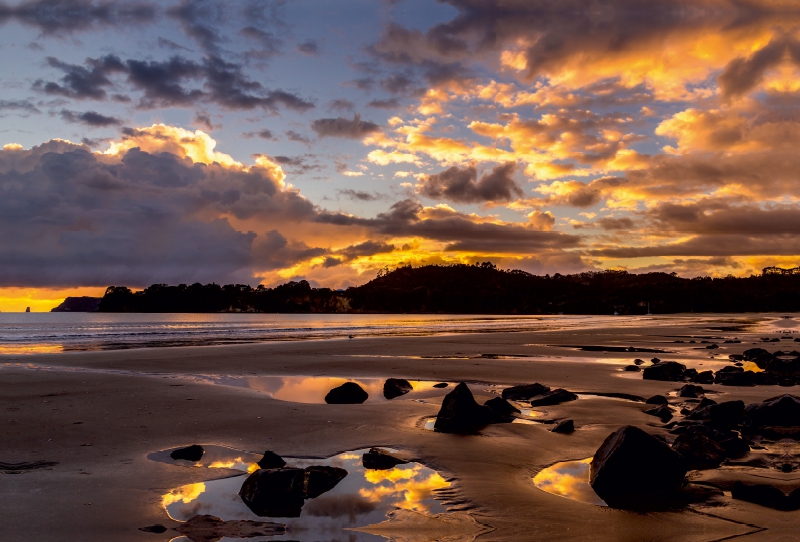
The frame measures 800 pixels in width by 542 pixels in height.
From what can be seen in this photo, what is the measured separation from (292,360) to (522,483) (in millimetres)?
16344

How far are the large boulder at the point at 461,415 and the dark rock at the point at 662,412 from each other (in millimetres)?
2885

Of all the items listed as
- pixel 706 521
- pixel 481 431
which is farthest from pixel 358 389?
pixel 706 521

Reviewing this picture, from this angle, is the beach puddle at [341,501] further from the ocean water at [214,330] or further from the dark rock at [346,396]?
the ocean water at [214,330]

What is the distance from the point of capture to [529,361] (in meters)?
20.4

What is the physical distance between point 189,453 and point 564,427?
536 centimetres

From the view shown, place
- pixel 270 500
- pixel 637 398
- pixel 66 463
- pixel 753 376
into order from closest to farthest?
pixel 270 500
pixel 66 463
pixel 637 398
pixel 753 376

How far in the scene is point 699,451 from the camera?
653 centimetres

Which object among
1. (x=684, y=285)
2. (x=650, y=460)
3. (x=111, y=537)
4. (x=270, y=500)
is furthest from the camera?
(x=684, y=285)

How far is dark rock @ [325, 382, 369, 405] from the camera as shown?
440 inches

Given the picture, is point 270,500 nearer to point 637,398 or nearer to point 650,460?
point 650,460

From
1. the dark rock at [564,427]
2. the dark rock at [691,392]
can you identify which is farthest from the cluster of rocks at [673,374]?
the dark rock at [564,427]

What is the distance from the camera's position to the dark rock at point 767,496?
4975mm

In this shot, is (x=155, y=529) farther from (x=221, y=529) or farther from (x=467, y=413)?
(x=467, y=413)

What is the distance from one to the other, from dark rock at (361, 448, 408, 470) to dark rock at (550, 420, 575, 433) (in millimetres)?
2830
